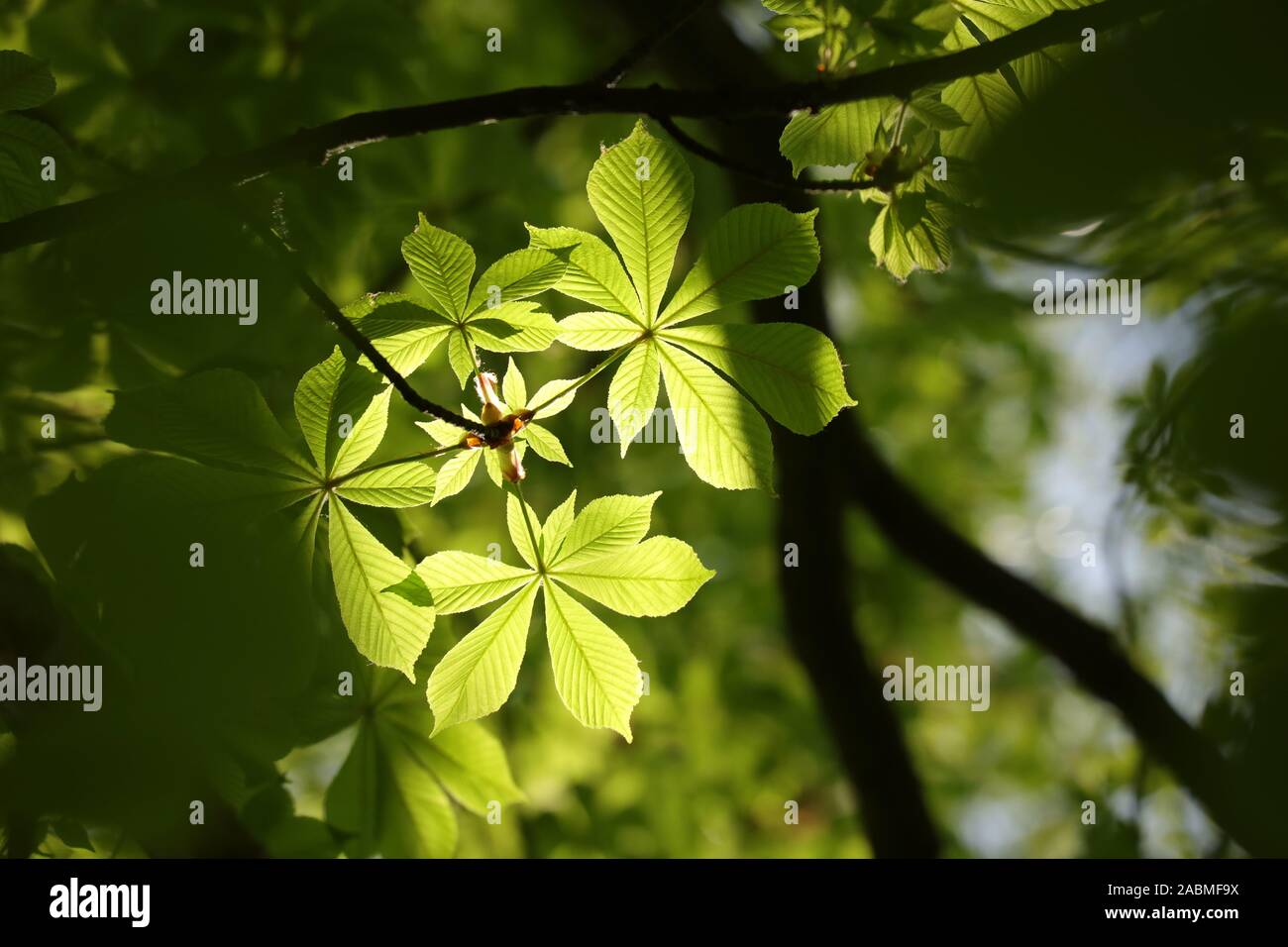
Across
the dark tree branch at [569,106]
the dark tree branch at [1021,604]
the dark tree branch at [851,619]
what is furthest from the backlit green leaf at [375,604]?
the dark tree branch at [1021,604]

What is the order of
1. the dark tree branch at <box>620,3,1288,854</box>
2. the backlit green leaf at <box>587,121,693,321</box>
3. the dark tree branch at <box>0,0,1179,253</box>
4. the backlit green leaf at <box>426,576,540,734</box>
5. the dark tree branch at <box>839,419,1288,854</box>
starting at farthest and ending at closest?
1. the dark tree branch at <box>620,3,1288,854</box>
2. the dark tree branch at <box>839,419,1288,854</box>
3. the backlit green leaf at <box>426,576,540,734</box>
4. the backlit green leaf at <box>587,121,693,321</box>
5. the dark tree branch at <box>0,0,1179,253</box>

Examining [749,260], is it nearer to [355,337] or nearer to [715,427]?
[715,427]

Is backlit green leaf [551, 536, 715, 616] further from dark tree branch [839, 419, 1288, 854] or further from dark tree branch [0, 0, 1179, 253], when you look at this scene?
dark tree branch [839, 419, 1288, 854]

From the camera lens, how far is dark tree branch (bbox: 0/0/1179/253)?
0.74 meters

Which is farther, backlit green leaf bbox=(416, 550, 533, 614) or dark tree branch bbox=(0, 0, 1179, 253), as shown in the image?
backlit green leaf bbox=(416, 550, 533, 614)

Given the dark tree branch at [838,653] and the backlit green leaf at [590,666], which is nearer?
the backlit green leaf at [590,666]

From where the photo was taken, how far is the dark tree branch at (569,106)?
2.42ft

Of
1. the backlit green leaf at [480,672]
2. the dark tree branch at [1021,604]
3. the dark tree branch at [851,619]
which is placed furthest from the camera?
the dark tree branch at [851,619]

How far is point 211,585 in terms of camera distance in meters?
0.93

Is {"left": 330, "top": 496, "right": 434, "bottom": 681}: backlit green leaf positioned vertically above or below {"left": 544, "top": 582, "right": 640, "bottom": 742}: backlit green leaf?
above

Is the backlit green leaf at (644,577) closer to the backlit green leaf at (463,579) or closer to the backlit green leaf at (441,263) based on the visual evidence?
the backlit green leaf at (463,579)

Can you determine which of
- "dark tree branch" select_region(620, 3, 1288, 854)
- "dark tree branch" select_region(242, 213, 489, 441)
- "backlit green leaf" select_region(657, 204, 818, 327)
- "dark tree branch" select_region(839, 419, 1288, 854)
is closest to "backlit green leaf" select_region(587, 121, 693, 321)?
"backlit green leaf" select_region(657, 204, 818, 327)
